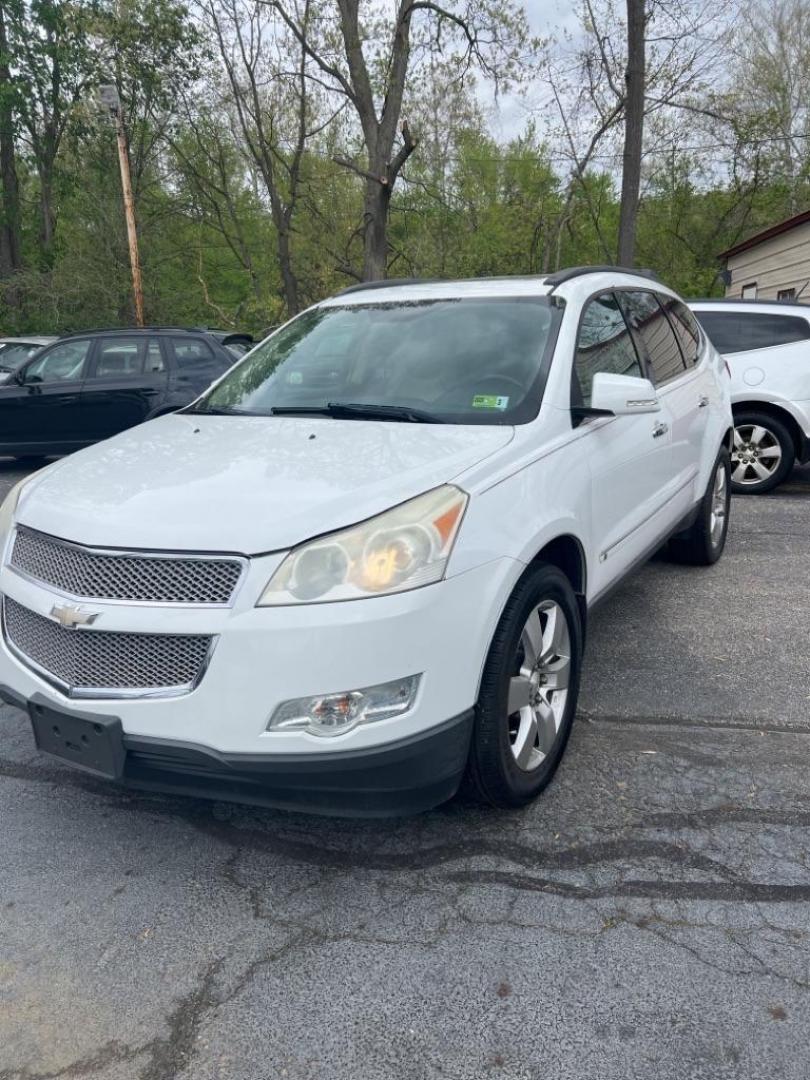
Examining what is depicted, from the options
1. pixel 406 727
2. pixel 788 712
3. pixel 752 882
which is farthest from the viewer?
pixel 788 712

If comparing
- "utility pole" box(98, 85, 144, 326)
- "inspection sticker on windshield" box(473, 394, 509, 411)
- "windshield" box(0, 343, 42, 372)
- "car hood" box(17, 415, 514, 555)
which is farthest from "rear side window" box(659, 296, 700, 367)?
"utility pole" box(98, 85, 144, 326)

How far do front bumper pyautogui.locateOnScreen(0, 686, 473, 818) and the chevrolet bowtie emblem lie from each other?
0.83 feet

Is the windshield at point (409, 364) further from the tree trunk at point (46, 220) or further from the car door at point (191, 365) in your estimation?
the tree trunk at point (46, 220)

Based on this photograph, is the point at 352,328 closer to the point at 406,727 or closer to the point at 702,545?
the point at 406,727

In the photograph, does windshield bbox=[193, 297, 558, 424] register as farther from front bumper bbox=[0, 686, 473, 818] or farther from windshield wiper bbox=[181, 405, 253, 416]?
front bumper bbox=[0, 686, 473, 818]

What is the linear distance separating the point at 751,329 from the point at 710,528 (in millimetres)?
3390

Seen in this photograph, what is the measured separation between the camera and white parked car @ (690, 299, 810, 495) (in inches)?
298

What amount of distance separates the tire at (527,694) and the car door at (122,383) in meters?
8.06

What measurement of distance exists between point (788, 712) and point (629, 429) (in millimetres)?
1405

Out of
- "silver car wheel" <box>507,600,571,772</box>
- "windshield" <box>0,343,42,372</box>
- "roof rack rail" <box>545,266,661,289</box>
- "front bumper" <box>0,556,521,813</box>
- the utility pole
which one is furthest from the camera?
the utility pole

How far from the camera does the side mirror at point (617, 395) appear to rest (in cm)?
316

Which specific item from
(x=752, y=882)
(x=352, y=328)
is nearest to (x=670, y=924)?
(x=752, y=882)

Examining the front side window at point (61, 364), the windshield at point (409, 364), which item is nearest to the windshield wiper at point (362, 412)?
the windshield at point (409, 364)

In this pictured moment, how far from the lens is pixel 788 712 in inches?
143
